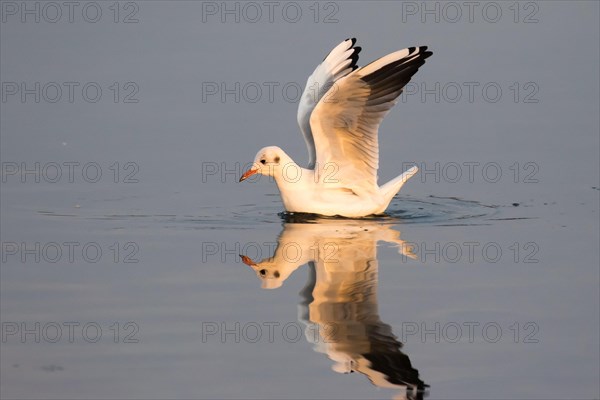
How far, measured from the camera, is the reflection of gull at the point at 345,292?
747 cm

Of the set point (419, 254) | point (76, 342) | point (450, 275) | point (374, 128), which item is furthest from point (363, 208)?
point (76, 342)

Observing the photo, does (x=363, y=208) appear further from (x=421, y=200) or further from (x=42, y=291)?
(x=42, y=291)

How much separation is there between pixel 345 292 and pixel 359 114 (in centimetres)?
308

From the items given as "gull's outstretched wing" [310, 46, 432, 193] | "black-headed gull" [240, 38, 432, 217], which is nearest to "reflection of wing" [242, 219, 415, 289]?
"black-headed gull" [240, 38, 432, 217]

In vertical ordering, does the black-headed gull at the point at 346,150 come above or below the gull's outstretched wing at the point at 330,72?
below

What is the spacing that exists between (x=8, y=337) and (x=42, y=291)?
3.48ft

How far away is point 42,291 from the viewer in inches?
356

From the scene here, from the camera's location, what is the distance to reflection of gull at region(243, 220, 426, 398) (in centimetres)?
747

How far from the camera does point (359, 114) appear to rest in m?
11.8

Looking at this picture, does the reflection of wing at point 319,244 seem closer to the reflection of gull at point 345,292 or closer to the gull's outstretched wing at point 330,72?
the reflection of gull at point 345,292

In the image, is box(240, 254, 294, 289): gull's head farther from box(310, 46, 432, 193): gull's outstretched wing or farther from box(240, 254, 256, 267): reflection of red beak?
box(310, 46, 432, 193): gull's outstretched wing

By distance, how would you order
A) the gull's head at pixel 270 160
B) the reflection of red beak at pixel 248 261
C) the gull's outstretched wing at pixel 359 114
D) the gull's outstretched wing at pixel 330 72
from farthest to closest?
1. the gull's outstretched wing at pixel 330 72
2. the gull's head at pixel 270 160
3. the gull's outstretched wing at pixel 359 114
4. the reflection of red beak at pixel 248 261

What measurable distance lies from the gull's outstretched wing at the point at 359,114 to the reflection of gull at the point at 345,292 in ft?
2.12

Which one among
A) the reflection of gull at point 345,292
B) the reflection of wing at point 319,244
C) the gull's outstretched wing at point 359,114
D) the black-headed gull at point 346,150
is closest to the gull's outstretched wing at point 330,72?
the black-headed gull at point 346,150
